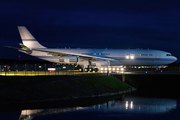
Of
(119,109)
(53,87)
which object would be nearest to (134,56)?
(53,87)

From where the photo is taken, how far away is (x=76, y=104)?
27.5 metres

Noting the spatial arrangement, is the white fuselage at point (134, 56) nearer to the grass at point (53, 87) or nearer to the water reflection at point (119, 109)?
the grass at point (53, 87)

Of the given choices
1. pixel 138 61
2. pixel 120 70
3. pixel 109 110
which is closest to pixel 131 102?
pixel 109 110

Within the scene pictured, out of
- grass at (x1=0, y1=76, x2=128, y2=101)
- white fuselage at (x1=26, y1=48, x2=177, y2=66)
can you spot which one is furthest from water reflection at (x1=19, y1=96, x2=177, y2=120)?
white fuselage at (x1=26, y1=48, x2=177, y2=66)

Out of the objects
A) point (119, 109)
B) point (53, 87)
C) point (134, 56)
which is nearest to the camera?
point (119, 109)

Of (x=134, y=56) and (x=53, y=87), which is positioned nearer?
(x=53, y=87)

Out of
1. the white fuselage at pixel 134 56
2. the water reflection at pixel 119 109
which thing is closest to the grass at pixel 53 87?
the water reflection at pixel 119 109

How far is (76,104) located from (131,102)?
293 inches

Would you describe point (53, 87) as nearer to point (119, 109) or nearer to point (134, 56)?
point (119, 109)

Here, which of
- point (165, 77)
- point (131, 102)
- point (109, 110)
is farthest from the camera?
point (165, 77)

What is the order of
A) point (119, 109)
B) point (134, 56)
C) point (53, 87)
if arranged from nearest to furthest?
1. point (119, 109)
2. point (53, 87)
3. point (134, 56)

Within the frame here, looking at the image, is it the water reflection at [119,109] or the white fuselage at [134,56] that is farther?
the white fuselage at [134,56]

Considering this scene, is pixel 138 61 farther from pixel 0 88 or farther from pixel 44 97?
pixel 0 88

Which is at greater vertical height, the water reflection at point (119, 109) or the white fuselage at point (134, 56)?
the white fuselage at point (134, 56)
